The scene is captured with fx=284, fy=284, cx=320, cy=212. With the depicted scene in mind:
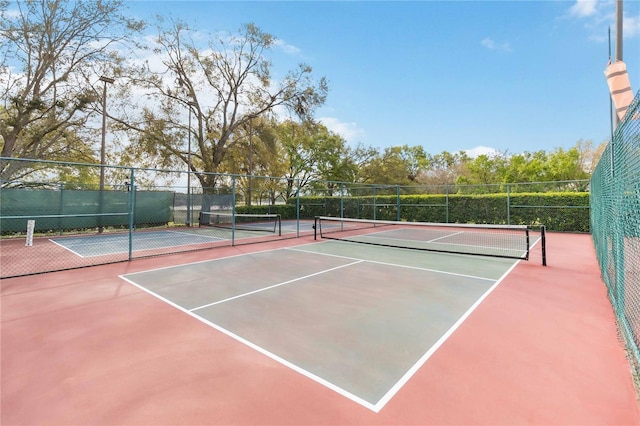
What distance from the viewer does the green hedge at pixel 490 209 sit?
12.3 metres

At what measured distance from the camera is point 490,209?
1446 centimetres

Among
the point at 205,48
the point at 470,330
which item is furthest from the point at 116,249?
the point at 205,48

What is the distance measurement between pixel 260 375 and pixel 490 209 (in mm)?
15264

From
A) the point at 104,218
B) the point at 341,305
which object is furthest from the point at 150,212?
the point at 341,305

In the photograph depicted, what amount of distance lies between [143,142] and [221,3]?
9.52 meters

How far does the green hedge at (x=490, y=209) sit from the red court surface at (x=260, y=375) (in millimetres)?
9629

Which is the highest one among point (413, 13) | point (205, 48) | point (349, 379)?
point (205, 48)

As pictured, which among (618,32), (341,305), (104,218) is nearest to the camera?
(341,305)

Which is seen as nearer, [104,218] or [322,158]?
[104,218]

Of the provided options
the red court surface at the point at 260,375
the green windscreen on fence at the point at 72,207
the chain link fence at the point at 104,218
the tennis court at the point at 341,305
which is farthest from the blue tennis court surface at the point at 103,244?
the red court surface at the point at 260,375

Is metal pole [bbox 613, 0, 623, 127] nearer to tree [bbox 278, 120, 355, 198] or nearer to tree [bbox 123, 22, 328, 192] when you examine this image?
tree [bbox 123, 22, 328, 192]

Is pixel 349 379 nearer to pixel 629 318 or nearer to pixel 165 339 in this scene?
pixel 165 339

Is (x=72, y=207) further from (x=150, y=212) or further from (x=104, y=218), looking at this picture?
(x=150, y=212)

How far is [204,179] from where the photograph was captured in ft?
59.5
